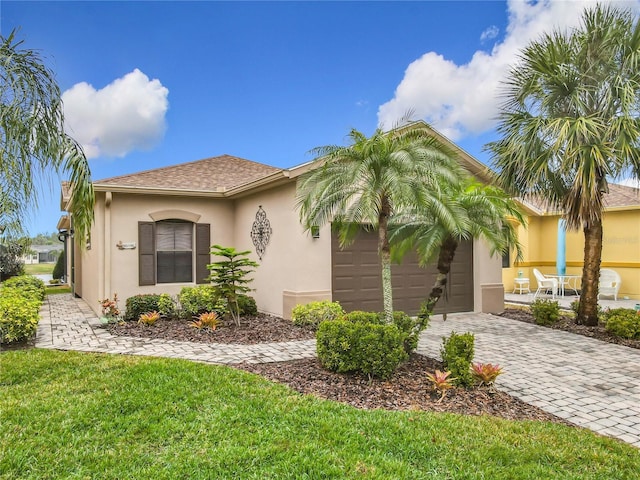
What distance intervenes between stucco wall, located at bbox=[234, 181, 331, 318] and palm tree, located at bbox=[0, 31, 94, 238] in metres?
4.68

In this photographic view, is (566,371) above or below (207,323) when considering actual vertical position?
below

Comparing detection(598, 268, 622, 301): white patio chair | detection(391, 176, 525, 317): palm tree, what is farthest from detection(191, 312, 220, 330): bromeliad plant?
detection(598, 268, 622, 301): white patio chair

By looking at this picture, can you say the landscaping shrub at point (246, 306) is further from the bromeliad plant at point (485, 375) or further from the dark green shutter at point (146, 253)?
the bromeliad plant at point (485, 375)

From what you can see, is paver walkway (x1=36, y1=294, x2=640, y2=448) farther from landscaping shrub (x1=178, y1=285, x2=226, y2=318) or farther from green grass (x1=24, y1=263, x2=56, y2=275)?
green grass (x1=24, y1=263, x2=56, y2=275)

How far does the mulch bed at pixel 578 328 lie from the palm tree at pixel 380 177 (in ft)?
17.3

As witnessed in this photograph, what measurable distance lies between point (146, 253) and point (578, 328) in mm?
10573

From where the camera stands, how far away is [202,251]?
11.6 m

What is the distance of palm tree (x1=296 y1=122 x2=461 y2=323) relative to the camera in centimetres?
565

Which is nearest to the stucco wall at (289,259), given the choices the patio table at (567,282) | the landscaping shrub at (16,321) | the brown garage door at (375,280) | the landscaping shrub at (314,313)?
the brown garage door at (375,280)

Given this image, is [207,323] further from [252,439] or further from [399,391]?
[252,439]

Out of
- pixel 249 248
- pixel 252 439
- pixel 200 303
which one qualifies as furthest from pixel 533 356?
pixel 249 248

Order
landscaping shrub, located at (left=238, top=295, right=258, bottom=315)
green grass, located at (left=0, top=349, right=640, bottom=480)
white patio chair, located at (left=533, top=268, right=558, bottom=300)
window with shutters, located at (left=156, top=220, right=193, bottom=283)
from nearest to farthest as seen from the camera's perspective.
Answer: green grass, located at (left=0, top=349, right=640, bottom=480) < landscaping shrub, located at (left=238, top=295, right=258, bottom=315) < window with shutters, located at (left=156, top=220, right=193, bottom=283) < white patio chair, located at (left=533, top=268, right=558, bottom=300)

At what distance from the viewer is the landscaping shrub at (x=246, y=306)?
32.5 ft

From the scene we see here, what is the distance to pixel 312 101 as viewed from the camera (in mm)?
14070
